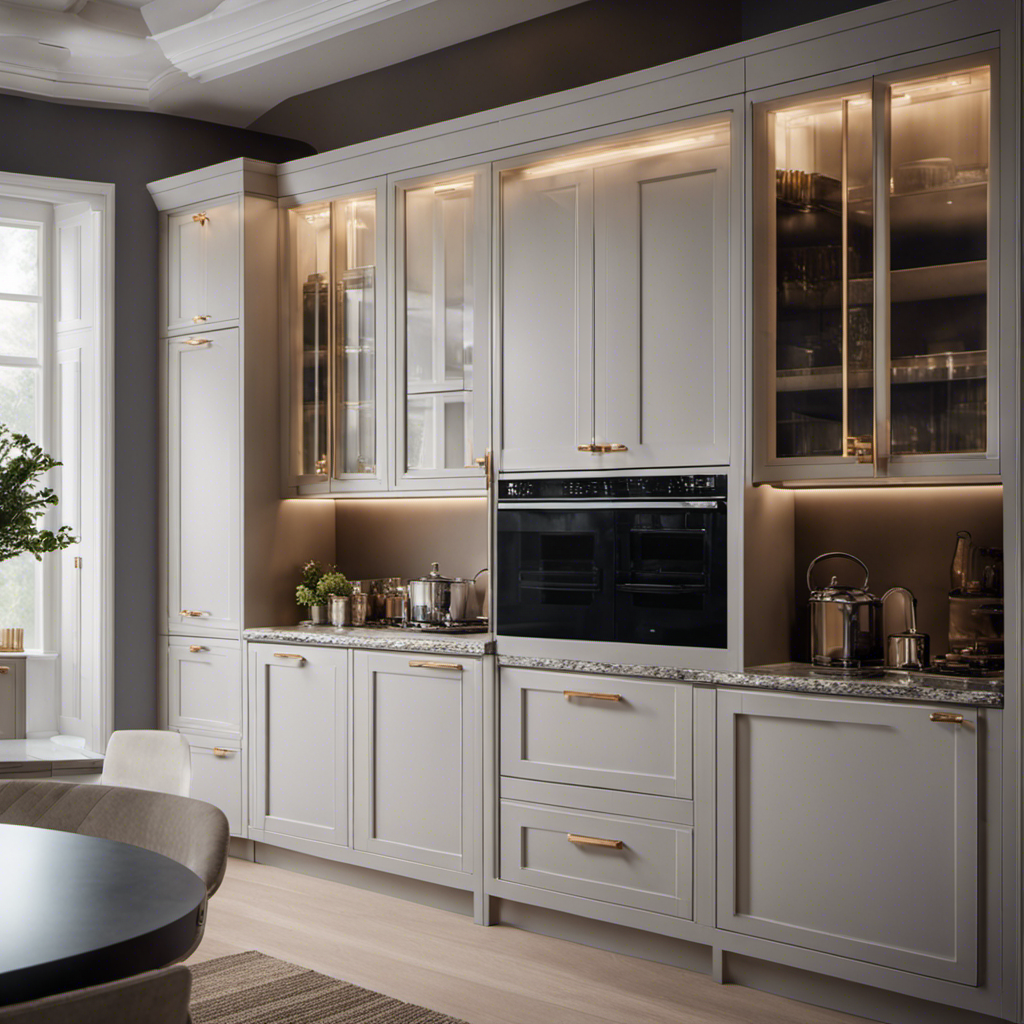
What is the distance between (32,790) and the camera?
220 cm

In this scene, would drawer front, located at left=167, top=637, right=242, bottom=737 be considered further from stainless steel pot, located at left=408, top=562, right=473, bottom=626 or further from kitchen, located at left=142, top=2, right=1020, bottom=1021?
stainless steel pot, located at left=408, top=562, right=473, bottom=626

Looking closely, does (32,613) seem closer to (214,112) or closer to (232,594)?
(232,594)

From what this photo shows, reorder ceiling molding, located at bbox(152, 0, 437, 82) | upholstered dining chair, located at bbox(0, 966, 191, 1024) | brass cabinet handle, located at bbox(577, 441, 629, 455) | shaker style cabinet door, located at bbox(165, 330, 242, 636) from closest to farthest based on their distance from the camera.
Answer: upholstered dining chair, located at bbox(0, 966, 191, 1024) < brass cabinet handle, located at bbox(577, 441, 629, 455) < ceiling molding, located at bbox(152, 0, 437, 82) < shaker style cabinet door, located at bbox(165, 330, 242, 636)

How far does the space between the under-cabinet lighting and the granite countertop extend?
2.97 m

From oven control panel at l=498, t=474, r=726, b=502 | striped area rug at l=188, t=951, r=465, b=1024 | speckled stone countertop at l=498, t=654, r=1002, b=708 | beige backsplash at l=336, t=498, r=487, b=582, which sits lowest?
striped area rug at l=188, t=951, r=465, b=1024

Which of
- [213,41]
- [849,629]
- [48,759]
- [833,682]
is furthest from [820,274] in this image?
[48,759]

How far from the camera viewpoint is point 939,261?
304 cm

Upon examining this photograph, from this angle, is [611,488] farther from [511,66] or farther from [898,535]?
[511,66]

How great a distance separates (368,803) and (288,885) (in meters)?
0.49

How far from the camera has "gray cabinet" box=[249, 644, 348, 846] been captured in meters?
4.29

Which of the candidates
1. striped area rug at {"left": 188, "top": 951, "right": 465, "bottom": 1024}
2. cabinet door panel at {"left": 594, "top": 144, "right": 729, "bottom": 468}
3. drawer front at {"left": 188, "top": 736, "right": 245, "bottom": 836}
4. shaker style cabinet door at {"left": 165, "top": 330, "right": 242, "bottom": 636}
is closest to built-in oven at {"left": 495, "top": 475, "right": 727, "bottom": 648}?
cabinet door panel at {"left": 594, "top": 144, "right": 729, "bottom": 468}

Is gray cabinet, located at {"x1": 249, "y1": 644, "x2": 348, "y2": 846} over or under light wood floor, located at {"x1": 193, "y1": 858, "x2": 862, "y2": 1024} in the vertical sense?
over

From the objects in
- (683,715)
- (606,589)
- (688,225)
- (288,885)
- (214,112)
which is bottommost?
(288,885)

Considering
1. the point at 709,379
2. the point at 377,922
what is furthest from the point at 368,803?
the point at 709,379
